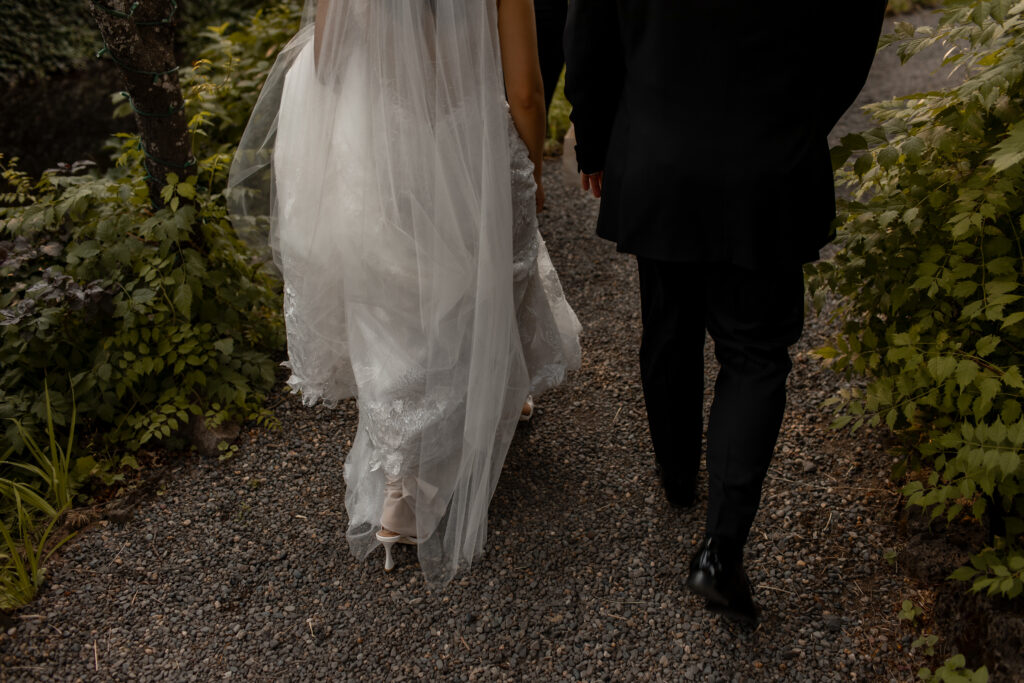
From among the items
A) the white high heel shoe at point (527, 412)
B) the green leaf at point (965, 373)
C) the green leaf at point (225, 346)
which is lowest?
the white high heel shoe at point (527, 412)

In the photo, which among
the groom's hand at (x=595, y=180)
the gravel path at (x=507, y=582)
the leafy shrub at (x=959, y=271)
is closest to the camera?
the leafy shrub at (x=959, y=271)

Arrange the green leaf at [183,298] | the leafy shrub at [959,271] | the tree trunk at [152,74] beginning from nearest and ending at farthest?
the leafy shrub at [959,271] → the tree trunk at [152,74] → the green leaf at [183,298]

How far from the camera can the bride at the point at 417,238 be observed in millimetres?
2033

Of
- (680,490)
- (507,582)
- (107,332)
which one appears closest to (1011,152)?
(680,490)

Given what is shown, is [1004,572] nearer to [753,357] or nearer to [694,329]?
[753,357]

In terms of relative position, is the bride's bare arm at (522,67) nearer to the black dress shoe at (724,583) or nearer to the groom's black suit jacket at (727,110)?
the groom's black suit jacket at (727,110)

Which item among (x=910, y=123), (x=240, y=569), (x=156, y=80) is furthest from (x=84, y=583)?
(x=910, y=123)

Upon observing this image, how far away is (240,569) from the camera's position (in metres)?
2.39

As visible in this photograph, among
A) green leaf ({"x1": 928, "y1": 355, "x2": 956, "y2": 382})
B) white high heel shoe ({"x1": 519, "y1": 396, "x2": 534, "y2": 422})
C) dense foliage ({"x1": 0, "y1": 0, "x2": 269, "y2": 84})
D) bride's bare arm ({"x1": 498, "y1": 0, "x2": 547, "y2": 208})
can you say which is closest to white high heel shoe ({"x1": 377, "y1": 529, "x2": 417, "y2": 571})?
white high heel shoe ({"x1": 519, "y1": 396, "x2": 534, "y2": 422})

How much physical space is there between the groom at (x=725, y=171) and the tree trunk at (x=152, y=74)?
1.57 meters

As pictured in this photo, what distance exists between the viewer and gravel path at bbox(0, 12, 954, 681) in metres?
2.07

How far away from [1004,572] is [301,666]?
1.71 m

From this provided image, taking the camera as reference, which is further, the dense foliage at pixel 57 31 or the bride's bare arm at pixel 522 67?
the dense foliage at pixel 57 31

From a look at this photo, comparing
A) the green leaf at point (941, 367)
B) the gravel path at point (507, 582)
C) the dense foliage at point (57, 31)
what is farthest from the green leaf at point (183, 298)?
the dense foliage at point (57, 31)
